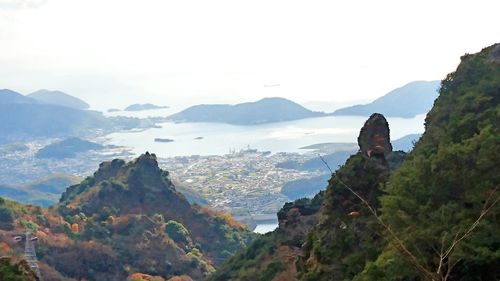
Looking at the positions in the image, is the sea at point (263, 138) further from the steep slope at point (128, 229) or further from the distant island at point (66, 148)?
the steep slope at point (128, 229)

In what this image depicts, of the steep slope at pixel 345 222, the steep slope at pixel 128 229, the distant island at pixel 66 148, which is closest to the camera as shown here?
the steep slope at pixel 345 222

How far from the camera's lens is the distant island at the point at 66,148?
156625mm

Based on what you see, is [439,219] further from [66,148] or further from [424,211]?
[66,148]

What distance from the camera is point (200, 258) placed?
36844 mm

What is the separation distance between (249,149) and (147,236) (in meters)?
115

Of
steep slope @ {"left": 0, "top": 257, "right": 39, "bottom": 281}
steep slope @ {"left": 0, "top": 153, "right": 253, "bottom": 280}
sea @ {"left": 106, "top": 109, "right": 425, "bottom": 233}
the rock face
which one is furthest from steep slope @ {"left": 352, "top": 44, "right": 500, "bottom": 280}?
sea @ {"left": 106, "top": 109, "right": 425, "bottom": 233}

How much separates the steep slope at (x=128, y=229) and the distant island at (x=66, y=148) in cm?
11263

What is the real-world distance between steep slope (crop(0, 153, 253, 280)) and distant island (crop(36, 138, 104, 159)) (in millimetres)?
112630

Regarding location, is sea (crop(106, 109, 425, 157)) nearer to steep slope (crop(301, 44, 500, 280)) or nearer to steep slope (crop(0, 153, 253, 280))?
steep slope (crop(0, 153, 253, 280))

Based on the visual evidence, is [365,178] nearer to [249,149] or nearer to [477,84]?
[477,84]

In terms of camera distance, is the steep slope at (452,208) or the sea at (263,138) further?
the sea at (263,138)

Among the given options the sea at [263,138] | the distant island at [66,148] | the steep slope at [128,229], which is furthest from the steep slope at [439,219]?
the distant island at [66,148]

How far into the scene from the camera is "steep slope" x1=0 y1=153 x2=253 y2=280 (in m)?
32.6

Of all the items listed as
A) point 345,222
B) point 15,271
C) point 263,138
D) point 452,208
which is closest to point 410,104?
point 263,138
